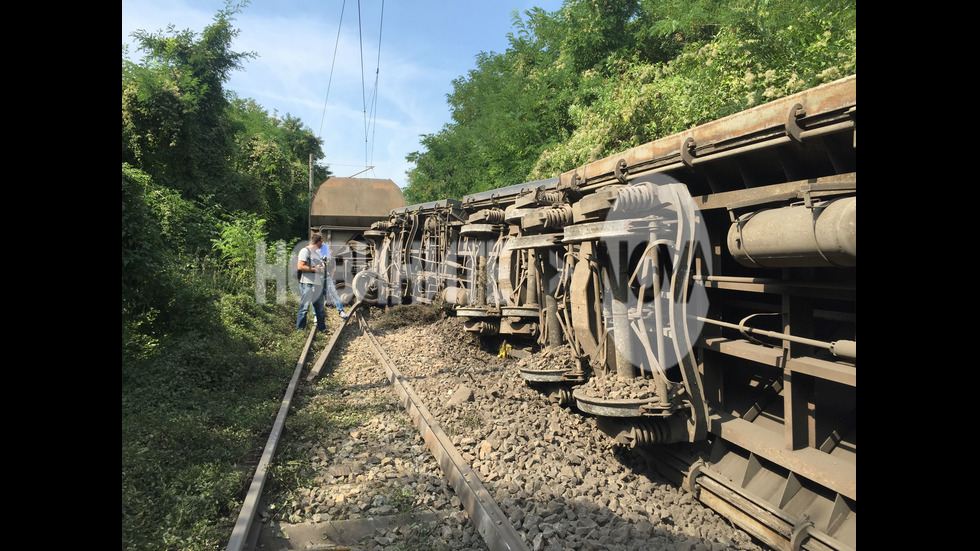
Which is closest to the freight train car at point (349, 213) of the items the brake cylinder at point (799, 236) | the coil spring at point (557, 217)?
the coil spring at point (557, 217)

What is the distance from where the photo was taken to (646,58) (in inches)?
550

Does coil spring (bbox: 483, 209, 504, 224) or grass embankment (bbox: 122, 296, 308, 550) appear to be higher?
coil spring (bbox: 483, 209, 504, 224)

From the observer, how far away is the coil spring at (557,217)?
232 inches

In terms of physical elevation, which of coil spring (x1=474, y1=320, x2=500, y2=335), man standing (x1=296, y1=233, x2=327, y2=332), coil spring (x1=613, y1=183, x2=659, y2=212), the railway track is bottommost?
the railway track

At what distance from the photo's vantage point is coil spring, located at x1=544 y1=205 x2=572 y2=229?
5.89 meters

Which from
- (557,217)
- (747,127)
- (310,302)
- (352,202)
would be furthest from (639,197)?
(352,202)

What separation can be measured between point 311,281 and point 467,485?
8.01m

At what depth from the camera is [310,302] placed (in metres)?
11.6

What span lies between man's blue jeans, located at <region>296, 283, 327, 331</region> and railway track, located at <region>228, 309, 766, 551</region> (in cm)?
463

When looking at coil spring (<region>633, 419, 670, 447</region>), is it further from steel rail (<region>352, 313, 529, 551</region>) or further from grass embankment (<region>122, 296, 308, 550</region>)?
grass embankment (<region>122, 296, 308, 550</region>)

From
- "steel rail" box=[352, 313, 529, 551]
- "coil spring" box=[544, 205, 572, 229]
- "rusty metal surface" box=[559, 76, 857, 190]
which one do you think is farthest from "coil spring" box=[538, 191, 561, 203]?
"steel rail" box=[352, 313, 529, 551]

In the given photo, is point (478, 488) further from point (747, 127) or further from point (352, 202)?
point (352, 202)

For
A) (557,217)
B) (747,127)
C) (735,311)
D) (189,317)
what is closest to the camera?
(747,127)

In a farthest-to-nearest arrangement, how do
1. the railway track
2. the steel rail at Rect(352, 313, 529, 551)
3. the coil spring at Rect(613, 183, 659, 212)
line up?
the coil spring at Rect(613, 183, 659, 212) < the railway track < the steel rail at Rect(352, 313, 529, 551)
